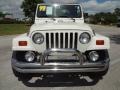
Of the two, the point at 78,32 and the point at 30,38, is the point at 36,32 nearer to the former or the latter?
the point at 30,38

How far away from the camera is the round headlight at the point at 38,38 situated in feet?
22.7

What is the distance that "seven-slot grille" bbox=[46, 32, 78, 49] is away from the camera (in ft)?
22.4

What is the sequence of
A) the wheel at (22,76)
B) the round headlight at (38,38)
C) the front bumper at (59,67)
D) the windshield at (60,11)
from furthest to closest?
the windshield at (60,11) → the wheel at (22,76) → the round headlight at (38,38) → the front bumper at (59,67)

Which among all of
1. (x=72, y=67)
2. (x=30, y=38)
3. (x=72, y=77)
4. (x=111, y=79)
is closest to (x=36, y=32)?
(x=30, y=38)

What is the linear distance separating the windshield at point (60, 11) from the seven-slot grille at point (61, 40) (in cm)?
241

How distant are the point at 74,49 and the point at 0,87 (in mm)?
2011

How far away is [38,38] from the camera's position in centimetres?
696

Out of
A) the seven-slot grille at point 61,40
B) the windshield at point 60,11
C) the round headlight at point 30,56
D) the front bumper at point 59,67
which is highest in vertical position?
the windshield at point 60,11

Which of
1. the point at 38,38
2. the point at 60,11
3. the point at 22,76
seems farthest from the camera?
the point at 60,11

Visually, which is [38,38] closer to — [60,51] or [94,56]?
[60,51]

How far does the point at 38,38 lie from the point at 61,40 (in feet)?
1.78

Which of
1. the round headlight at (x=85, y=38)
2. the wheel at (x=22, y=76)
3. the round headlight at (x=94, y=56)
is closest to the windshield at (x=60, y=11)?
the wheel at (x=22, y=76)

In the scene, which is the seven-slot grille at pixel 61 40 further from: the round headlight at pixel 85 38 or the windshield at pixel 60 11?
the windshield at pixel 60 11

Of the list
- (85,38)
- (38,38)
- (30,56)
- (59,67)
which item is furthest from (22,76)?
(85,38)
